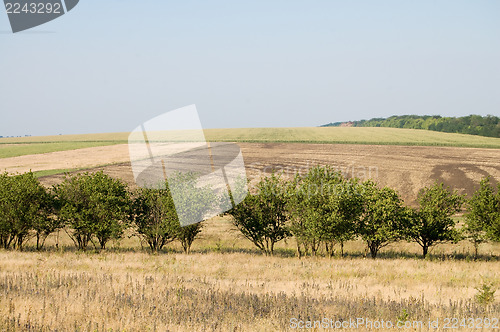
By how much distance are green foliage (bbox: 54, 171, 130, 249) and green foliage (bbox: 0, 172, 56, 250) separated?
123cm

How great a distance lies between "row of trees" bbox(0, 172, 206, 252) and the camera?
29.5 m

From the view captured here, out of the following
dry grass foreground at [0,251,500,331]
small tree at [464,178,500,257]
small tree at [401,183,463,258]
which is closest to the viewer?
dry grass foreground at [0,251,500,331]

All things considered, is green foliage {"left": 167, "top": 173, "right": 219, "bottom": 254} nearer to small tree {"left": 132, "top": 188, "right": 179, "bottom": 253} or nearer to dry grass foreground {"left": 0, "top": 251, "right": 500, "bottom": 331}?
small tree {"left": 132, "top": 188, "right": 179, "bottom": 253}

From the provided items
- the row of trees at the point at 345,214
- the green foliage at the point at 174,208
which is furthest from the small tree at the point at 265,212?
the green foliage at the point at 174,208

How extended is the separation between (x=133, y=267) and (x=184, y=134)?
11360 centimetres

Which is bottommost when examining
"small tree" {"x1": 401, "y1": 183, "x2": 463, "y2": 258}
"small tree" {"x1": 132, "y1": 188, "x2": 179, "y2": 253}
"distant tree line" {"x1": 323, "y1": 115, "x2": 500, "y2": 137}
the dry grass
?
"distant tree line" {"x1": 323, "y1": 115, "x2": 500, "y2": 137}

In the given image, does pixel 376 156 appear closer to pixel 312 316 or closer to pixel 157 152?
pixel 157 152

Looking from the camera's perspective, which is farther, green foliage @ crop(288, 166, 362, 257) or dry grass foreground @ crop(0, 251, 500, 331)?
green foliage @ crop(288, 166, 362, 257)

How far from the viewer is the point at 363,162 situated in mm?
82188

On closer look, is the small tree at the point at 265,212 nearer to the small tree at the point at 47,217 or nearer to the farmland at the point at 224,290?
the farmland at the point at 224,290

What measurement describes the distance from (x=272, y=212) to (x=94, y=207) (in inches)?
520

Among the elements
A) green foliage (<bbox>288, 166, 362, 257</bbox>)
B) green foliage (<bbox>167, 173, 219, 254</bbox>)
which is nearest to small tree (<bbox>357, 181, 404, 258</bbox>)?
green foliage (<bbox>288, 166, 362, 257</bbox>)

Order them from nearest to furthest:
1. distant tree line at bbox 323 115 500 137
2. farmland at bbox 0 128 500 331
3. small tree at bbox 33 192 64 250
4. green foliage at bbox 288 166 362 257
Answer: farmland at bbox 0 128 500 331 → green foliage at bbox 288 166 362 257 → small tree at bbox 33 192 64 250 → distant tree line at bbox 323 115 500 137

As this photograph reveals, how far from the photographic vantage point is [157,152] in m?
103
